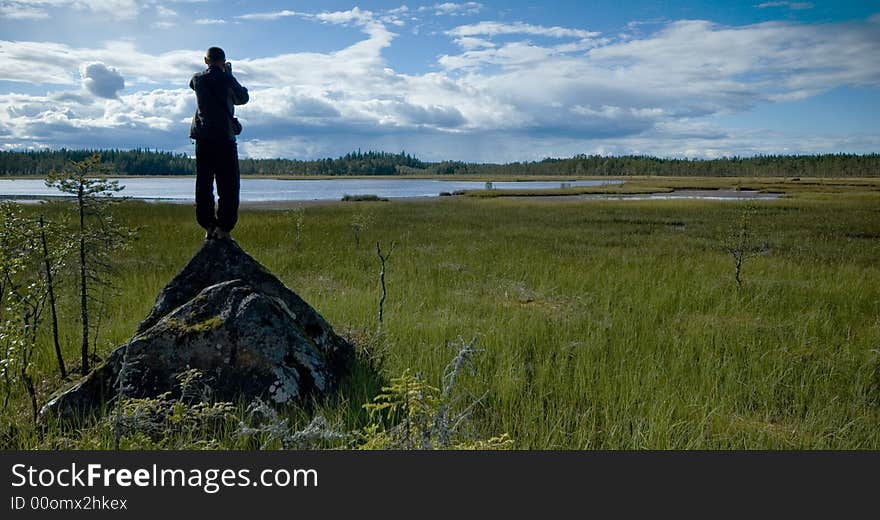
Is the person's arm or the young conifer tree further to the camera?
the person's arm

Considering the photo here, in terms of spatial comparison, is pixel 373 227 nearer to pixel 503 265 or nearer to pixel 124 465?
pixel 503 265

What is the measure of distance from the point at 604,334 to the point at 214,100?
6.37 m

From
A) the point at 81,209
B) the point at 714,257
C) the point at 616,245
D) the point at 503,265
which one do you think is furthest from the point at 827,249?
the point at 81,209

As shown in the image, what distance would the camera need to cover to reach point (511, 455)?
297cm

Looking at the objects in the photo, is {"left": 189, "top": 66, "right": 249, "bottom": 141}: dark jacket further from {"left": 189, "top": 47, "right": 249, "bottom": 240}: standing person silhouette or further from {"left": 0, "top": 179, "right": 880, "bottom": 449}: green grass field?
{"left": 0, "top": 179, "right": 880, "bottom": 449}: green grass field

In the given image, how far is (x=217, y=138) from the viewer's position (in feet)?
20.6

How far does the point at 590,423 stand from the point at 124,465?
13.1 ft

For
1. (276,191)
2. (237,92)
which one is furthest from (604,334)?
(276,191)

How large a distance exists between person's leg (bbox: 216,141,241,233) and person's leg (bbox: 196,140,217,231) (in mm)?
97

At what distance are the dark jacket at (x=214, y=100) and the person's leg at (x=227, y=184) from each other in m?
0.21

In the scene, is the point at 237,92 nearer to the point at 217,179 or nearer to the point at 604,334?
the point at 217,179

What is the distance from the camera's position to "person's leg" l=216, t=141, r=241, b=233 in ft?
21.0

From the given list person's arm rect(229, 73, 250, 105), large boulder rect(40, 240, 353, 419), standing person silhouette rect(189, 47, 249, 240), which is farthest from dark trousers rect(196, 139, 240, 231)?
large boulder rect(40, 240, 353, 419)

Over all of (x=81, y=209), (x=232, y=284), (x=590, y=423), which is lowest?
(x=590, y=423)
